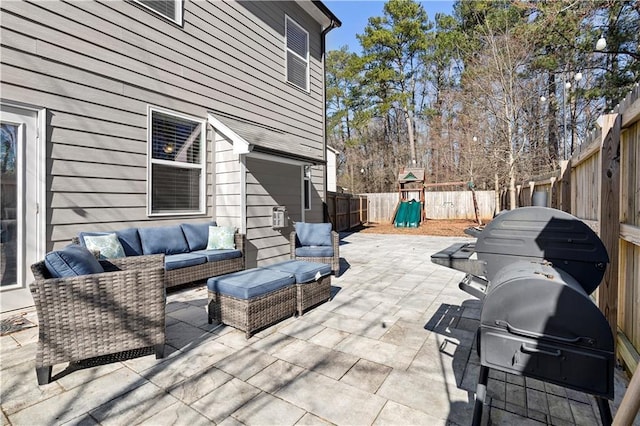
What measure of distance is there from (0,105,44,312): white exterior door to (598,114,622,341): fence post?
536 cm

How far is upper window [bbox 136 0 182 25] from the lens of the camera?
14.6ft

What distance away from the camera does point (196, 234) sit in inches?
185

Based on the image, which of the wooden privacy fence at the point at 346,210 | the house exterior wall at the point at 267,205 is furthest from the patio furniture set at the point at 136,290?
the wooden privacy fence at the point at 346,210

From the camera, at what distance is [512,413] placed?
5.79ft

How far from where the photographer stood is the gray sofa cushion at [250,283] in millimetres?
2748

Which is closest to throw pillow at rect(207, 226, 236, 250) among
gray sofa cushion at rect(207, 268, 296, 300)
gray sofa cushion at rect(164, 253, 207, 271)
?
gray sofa cushion at rect(164, 253, 207, 271)

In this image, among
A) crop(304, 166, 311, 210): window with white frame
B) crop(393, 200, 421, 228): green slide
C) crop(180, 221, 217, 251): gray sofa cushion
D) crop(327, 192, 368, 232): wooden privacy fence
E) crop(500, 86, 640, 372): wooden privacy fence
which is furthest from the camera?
crop(393, 200, 421, 228): green slide

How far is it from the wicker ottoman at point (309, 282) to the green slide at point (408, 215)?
1041 cm

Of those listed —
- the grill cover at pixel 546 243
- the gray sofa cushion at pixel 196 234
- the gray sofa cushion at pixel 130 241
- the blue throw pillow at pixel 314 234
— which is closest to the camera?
the grill cover at pixel 546 243

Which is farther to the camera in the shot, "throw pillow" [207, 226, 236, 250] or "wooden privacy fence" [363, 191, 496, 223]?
"wooden privacy fence" [363, 191, 496, 223]

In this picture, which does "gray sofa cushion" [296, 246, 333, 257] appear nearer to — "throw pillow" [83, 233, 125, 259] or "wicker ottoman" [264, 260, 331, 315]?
"wicker ottoman" [264, 260, 331, 315]

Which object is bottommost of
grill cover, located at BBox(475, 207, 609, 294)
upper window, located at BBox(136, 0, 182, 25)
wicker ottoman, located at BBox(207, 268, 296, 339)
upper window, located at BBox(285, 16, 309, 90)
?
wicker ottoman, located at BBox(207, 268, 296, 339)

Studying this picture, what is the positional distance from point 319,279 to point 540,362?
229cm

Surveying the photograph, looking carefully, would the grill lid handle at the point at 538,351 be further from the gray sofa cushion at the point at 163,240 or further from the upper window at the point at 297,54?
the upper window at the point at 297,54
